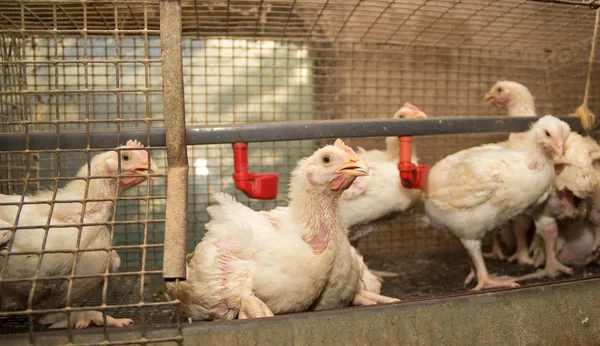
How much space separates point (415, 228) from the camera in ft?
15.4

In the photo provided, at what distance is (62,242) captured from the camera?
7.88ft

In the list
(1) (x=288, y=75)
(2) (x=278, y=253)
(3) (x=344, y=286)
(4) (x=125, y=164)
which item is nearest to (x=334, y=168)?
(2) (x=278, y=253)

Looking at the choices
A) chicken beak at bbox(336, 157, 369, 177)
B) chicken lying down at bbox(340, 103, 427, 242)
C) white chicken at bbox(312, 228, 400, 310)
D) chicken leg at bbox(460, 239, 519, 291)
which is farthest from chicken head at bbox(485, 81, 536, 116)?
chicken beak at bbox(336, 157, 369, 177)

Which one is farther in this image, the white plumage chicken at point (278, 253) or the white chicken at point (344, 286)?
the white chicken at point (344, 286)

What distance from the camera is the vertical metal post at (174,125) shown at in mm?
1826

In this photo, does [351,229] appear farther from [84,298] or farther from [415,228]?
[84,298]

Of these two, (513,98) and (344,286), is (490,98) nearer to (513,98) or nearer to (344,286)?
(513,98)

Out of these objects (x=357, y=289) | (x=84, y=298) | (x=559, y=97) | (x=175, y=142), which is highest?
(x=559, y=97)

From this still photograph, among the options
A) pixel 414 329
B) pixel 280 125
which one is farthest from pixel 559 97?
pixel 414 329

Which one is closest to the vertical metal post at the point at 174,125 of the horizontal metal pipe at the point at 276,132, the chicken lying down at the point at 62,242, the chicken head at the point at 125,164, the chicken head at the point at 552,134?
the horizontal metal pipe at the point at 276,132

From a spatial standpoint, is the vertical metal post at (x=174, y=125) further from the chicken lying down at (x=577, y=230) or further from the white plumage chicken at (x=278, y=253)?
the chicken lying down at (x=577, y=230)

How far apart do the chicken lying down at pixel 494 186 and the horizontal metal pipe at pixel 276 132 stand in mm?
186

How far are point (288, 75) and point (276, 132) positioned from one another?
1.70 metres

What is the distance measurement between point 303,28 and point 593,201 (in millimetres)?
2395
